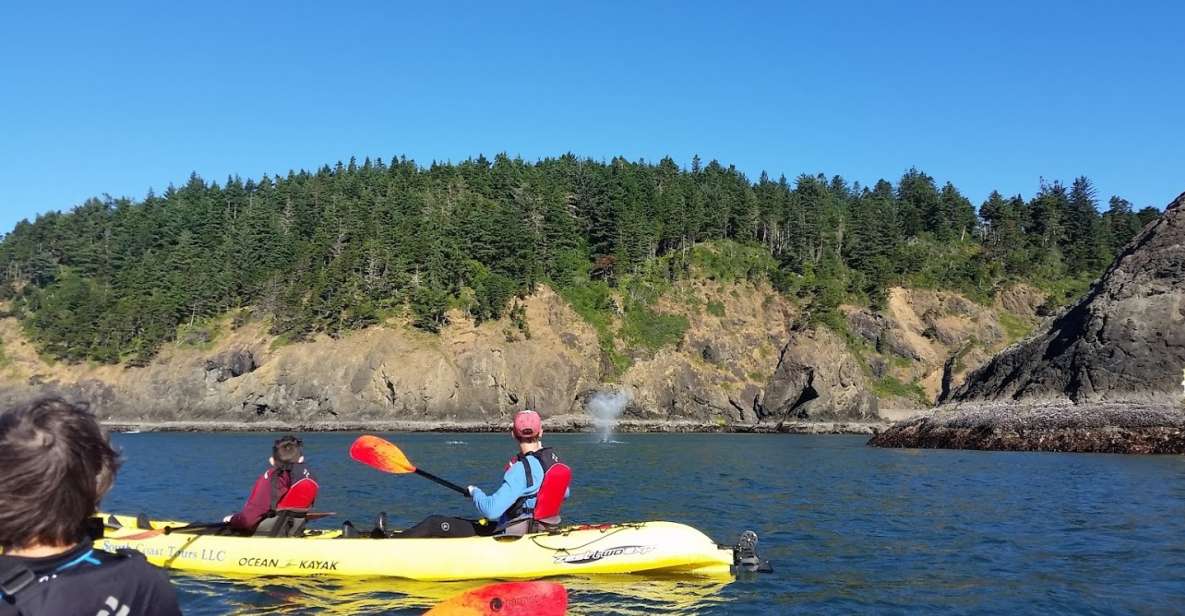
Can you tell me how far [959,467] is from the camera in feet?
114

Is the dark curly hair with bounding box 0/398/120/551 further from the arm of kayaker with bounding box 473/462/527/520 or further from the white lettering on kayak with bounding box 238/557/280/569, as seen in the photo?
the white lettering on kayak with bounding box 238/557/280/569

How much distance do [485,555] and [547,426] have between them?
6741cm

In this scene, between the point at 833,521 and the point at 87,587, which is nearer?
the point at 87,587

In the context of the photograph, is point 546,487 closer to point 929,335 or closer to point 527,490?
point 527,490

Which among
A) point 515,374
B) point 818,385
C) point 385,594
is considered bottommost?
point 385,594

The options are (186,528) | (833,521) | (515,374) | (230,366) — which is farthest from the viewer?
(230,366)

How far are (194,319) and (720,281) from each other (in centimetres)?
5767

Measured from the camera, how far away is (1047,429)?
48312 millimetres

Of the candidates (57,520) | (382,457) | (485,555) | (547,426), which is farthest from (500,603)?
(547,426)

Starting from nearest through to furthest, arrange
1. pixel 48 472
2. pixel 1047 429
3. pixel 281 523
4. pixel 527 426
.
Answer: pixel 48 472 → pixel 527 426 → pixel 281 523 → pixel 1047 429

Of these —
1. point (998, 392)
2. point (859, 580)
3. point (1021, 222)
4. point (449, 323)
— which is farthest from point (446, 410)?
point (1021, 222)

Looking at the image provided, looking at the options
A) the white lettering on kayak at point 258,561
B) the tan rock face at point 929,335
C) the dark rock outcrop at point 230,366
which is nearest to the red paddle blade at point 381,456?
the white lettering on kayak at point 258,561

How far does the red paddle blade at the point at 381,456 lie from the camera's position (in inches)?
519

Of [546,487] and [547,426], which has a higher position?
[546,487]
